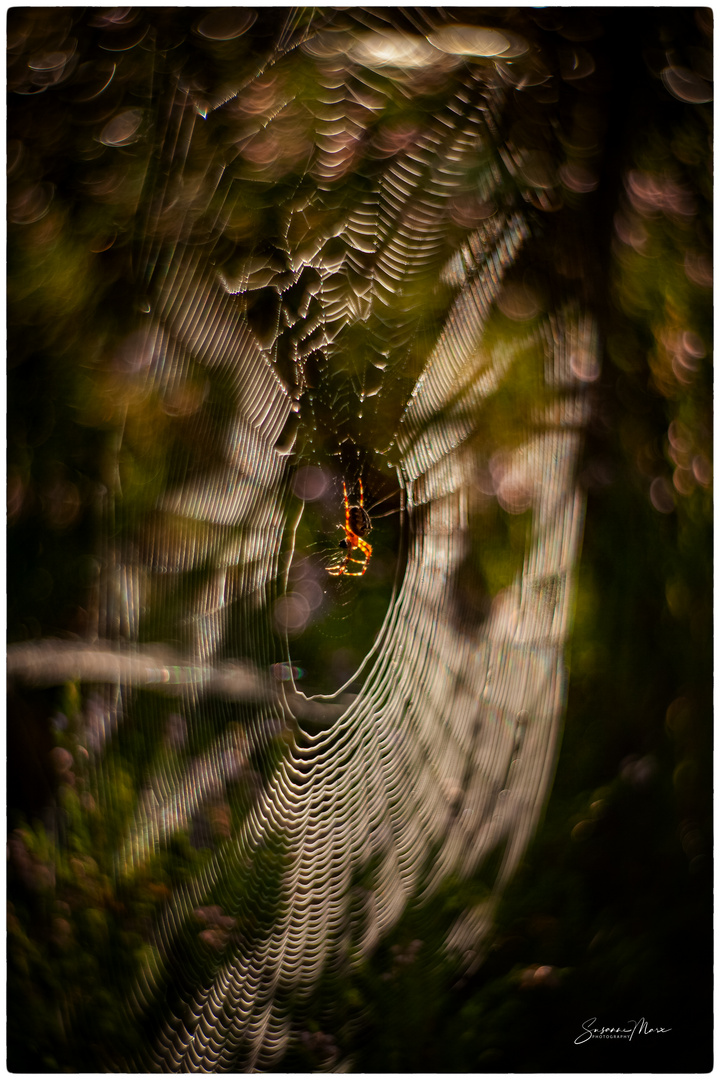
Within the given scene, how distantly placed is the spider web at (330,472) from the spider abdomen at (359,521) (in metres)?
0.02

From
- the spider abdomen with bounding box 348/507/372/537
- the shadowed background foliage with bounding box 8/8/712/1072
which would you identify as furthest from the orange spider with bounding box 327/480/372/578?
the shadowed background foliage with bounding box 8/8/712/1072

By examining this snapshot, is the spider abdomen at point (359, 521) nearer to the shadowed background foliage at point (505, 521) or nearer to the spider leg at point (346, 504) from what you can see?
the spider leg at point (346, 504)

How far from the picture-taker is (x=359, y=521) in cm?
51

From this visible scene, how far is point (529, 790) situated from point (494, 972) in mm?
173

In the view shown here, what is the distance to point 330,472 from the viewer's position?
20.4 inches

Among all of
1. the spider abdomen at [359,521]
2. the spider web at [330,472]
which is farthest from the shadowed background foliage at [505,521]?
the spider abdomen at [359,521]

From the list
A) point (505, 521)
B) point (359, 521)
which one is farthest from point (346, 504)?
point (505, 521)

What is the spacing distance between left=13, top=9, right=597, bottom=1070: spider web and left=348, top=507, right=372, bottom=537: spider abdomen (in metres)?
0.02

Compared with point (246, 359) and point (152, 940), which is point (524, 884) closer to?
point (152, 940)

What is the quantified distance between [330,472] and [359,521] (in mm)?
58

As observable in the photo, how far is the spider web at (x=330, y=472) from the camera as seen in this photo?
0.46 meters

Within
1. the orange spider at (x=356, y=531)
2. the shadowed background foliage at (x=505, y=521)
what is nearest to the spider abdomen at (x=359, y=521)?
the orange spider at (x=356, y=531)

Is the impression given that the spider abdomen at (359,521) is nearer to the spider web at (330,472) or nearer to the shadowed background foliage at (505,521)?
the spider web at (330,472)

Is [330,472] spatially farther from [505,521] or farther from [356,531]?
[505,521]
